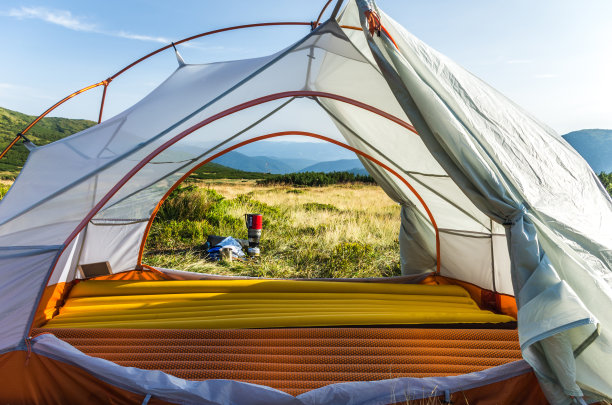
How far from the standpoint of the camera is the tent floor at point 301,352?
2299 millimetres

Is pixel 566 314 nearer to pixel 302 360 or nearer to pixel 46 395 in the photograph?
pixel 302 360

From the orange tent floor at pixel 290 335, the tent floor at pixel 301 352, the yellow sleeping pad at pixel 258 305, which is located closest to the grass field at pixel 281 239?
the yellow sleeping pad at pixel 258 305

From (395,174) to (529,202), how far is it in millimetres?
1893

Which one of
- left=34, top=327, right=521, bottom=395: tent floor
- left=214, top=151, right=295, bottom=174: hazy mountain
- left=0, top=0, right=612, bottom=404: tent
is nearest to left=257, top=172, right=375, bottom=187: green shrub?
left=214, top=151, right=295, bottom=174: hazy mountain

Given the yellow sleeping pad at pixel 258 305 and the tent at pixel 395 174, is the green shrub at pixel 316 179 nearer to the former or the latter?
the tent at pixel 395 174

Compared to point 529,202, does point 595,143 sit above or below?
above

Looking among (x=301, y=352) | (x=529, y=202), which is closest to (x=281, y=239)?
(x=301, y=352)

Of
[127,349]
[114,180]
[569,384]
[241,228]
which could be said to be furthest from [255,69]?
[241,228]

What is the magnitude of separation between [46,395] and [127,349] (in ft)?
1.48

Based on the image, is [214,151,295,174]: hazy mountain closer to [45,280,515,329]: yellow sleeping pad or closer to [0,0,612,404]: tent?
[0,0,612,404]: tent

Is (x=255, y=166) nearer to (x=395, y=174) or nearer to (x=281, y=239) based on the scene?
(x=281, y=239)

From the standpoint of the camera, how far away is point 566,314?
1.84m

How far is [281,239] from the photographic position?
6.69 metres

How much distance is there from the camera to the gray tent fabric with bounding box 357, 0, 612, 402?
1.91 m
